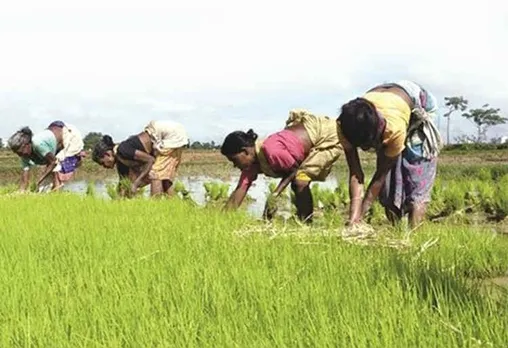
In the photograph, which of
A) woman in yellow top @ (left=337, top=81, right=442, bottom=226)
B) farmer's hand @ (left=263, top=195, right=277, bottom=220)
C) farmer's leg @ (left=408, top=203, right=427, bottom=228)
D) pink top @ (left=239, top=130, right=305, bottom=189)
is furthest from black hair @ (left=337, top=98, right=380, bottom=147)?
farmer's hand @ (left=263, top=195, right=277, bottom=220)

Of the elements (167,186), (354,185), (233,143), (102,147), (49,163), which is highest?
(233,143)

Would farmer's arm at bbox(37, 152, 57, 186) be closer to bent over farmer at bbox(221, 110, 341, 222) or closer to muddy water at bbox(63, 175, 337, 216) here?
muddy water at bbox(63, 175, 337, 216)

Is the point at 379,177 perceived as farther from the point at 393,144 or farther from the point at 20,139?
the point at 20,139

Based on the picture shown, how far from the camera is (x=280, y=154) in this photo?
4438 mm

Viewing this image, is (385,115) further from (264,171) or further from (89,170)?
(89,170)

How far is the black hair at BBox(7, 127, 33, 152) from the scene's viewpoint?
22.1 ft

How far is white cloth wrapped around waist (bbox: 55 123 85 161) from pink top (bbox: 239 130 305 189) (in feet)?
10.7

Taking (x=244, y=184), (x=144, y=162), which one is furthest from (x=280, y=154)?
(x=144, y=162)

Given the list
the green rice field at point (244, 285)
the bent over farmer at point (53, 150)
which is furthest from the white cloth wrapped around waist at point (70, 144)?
the green rice field at point (244, 285)

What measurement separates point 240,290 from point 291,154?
85.7 inches

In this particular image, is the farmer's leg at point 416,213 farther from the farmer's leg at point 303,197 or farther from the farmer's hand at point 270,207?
the farmer's hand at point 270,207

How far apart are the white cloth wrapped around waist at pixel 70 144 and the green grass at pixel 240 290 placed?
3.32 meters

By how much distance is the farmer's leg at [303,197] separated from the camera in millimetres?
4648

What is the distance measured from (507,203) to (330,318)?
16.4 feet
